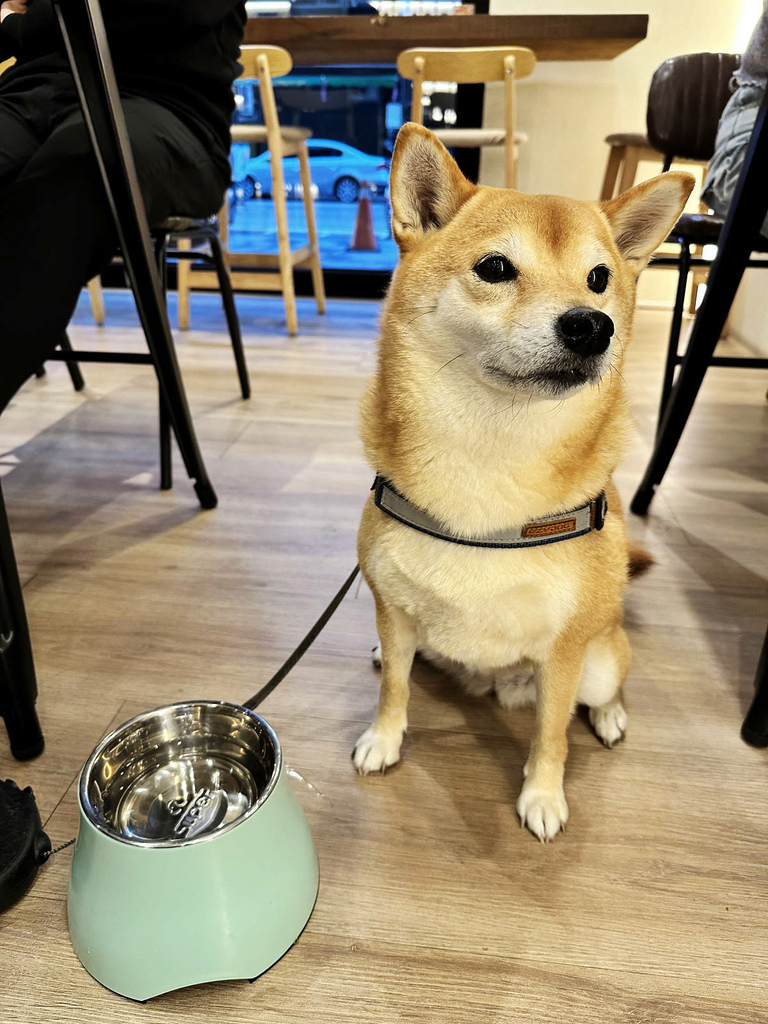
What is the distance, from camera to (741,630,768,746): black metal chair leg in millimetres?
984

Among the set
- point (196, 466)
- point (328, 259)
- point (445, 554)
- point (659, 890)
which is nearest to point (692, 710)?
point (659, 890)

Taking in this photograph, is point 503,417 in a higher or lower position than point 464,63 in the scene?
lower

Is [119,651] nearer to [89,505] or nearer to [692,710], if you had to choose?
[89,505]

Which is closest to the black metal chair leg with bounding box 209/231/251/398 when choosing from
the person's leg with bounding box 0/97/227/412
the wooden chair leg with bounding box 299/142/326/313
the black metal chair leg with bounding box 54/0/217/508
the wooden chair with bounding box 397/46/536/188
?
the person's leg with bounding box 0/97/227/412

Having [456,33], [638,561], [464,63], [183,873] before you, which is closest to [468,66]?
[464,63]

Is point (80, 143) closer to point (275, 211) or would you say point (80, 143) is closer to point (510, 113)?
point (275, 211)

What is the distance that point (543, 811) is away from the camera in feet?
2.91

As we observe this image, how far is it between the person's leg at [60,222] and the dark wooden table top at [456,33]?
188cm

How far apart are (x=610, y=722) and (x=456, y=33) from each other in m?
2.90

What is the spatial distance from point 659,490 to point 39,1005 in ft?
5.19

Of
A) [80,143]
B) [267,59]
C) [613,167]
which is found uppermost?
[267,59]

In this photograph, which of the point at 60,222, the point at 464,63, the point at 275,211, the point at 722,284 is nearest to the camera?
the point at 60,222

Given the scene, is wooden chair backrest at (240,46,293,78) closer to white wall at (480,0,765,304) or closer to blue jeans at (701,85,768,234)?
white wall at (480,0,765,304)

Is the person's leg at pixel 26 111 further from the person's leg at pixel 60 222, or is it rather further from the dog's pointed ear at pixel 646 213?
the dog's pointed ear at pixel 646 213
